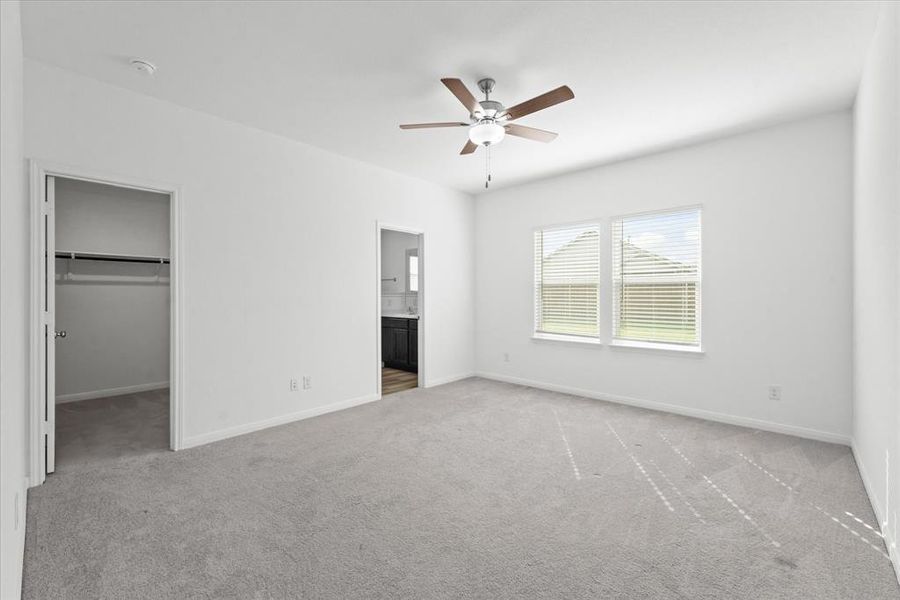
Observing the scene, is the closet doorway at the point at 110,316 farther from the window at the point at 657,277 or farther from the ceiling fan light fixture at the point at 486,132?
the window at the point at 657,277

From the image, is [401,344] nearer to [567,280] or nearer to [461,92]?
[567,280]

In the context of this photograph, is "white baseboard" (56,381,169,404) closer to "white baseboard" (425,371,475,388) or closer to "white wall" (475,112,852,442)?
"white baseboard" (425,371,475,388)

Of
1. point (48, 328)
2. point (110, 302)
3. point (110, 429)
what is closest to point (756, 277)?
point (48, 328)

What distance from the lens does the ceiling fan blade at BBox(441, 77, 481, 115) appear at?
8.23 feet

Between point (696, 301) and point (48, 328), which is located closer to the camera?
point (48, 328)

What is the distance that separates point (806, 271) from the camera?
12.2ft

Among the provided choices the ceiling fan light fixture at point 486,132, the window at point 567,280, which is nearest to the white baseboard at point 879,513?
the window at point 567,280

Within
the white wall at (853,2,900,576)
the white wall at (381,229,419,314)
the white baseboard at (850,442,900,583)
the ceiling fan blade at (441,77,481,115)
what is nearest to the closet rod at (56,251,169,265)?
the white wall at (381,229,419,314)

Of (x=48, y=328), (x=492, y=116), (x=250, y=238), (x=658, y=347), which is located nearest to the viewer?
(x=48, y=328)

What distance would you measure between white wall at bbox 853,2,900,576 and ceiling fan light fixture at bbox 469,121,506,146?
81.3 inches

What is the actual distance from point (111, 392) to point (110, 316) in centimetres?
96

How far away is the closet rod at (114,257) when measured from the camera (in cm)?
494

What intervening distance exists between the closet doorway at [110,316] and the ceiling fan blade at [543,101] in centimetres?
350

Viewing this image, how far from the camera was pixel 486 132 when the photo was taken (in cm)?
313
